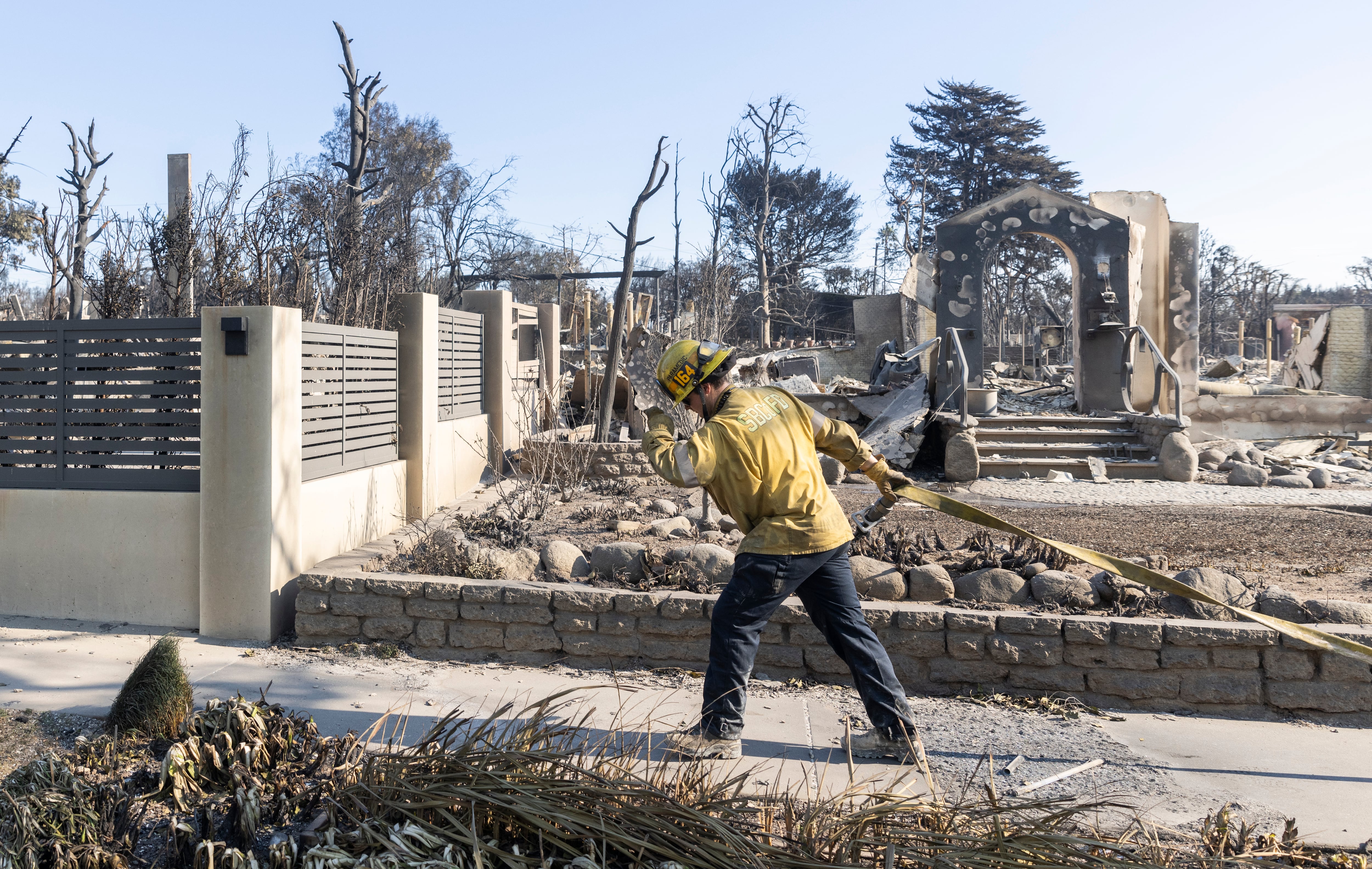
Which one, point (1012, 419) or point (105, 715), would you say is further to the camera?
point (1012, 419)

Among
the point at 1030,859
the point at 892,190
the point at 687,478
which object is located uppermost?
the point at 892,190

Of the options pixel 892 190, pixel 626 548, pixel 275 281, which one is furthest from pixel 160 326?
pixel 892 190

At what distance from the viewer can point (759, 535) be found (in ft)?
11.8

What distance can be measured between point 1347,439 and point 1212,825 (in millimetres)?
15724

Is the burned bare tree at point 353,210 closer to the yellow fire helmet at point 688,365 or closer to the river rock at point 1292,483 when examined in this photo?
the yellow fire helmet at point 688,365

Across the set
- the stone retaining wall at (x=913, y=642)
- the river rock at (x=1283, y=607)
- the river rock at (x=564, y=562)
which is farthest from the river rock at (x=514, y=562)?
the river rock at (x=1283, y=607)

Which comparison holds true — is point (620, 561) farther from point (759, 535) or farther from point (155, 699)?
point (155, 699)

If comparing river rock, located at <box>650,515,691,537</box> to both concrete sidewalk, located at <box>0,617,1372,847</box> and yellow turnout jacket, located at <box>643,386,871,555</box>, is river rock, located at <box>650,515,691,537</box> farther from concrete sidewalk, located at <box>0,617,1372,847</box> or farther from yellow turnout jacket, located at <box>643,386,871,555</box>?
yellow turnout jacket, located at <box>643,386,871,555</box>

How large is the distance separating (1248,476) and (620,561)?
9.39 metres

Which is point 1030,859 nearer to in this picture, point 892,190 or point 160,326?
point 160,326

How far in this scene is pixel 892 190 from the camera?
37188 millimetres

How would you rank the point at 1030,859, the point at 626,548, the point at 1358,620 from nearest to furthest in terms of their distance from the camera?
the point at 1030,859 → the point at 1358,620 → the point at 626,548

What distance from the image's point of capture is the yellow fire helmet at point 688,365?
12.1 ft

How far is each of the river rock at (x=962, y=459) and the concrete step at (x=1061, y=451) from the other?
96cm
